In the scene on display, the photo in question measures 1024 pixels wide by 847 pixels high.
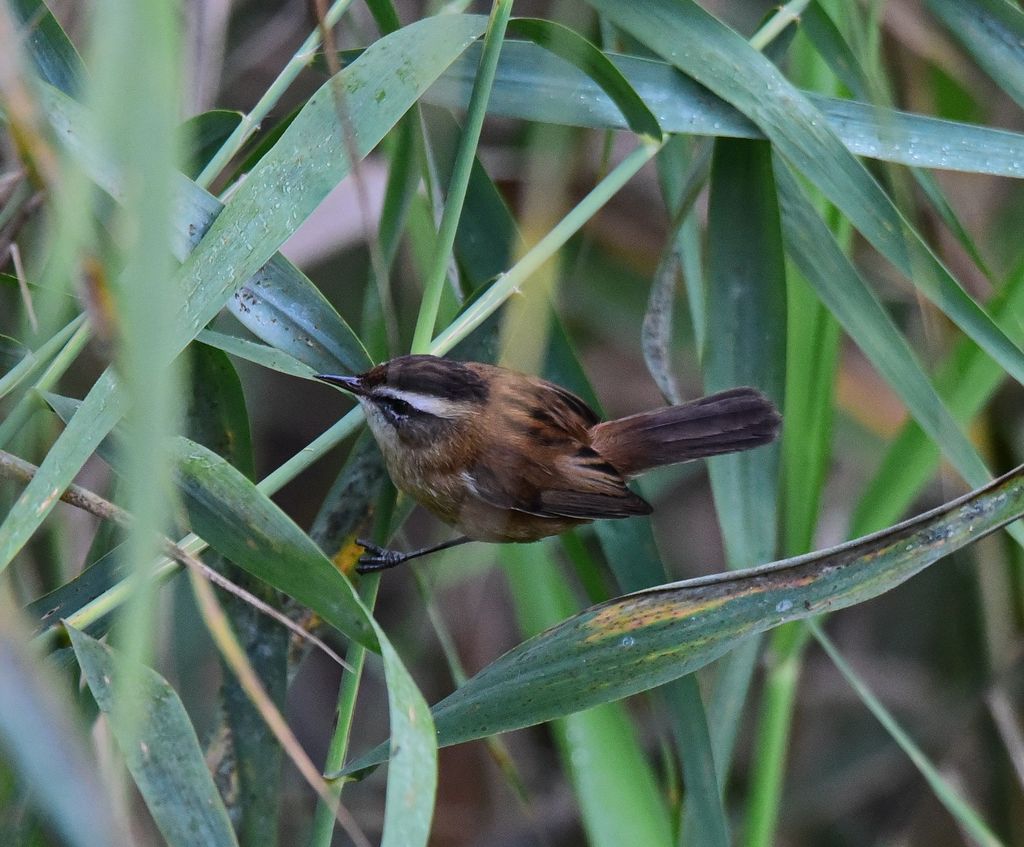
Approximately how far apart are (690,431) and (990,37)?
90 centimetres

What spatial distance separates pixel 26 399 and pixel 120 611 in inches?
13.5

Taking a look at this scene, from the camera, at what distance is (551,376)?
2084 mm

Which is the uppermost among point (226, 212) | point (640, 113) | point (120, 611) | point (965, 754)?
point (640, 113)

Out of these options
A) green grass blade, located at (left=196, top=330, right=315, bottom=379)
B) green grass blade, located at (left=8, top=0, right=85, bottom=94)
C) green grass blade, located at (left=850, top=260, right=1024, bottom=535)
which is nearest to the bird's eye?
green grass blade, located at (left=196, top=330, right=315, bottom=379)

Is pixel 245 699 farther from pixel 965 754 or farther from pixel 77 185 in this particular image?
pixel 965 754

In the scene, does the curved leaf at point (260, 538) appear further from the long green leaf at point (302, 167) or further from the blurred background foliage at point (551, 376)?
the long green leaf at point (302, 167)

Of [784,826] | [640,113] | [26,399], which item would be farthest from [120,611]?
[784,826]

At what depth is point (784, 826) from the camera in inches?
136

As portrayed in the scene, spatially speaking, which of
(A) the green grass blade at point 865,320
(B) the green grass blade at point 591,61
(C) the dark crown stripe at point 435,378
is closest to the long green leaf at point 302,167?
(B) the green grass blade at point 591,61

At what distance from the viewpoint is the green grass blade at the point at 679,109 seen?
70.6 inches

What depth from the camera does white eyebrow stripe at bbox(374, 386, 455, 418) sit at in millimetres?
1951

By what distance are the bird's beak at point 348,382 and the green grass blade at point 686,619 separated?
67 cm

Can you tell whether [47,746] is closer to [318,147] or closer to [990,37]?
[318,147]

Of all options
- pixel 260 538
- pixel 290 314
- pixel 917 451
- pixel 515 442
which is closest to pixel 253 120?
pixel 290 314
